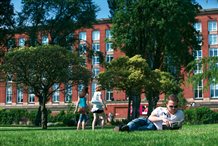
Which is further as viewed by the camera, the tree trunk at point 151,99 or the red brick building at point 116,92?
the red brick building at point 116,92

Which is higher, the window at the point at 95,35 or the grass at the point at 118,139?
the window at the point at 95,35

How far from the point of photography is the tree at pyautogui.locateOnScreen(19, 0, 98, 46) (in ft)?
139

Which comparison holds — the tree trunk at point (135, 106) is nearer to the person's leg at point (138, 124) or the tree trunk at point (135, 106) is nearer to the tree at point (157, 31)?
the tree at point (157, 31)

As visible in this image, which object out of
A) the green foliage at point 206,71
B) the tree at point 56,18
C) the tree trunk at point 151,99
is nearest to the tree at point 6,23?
the tree at point 56,18

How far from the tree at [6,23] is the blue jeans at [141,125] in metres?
24.4

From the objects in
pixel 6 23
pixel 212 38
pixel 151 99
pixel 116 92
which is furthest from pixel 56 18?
pixel 212 38

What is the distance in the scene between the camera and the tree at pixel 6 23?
34.9 meters

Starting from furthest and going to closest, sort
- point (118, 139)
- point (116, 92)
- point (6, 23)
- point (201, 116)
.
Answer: point (116, 92), point (201, 116), point (6, 23), point (118, 139)

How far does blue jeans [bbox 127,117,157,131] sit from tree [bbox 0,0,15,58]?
79.9 ft

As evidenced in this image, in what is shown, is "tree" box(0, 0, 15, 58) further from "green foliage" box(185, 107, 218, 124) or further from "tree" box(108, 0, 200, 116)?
"green foliage" box(185, 107, 218, 124)

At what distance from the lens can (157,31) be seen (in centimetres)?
4206

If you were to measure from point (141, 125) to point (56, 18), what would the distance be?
3351 centimetres

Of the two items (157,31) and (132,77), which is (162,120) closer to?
(132,77)

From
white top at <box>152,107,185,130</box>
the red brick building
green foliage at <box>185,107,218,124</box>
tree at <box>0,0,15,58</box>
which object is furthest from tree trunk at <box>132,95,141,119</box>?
white top at <box>152,107,185,130</box>
